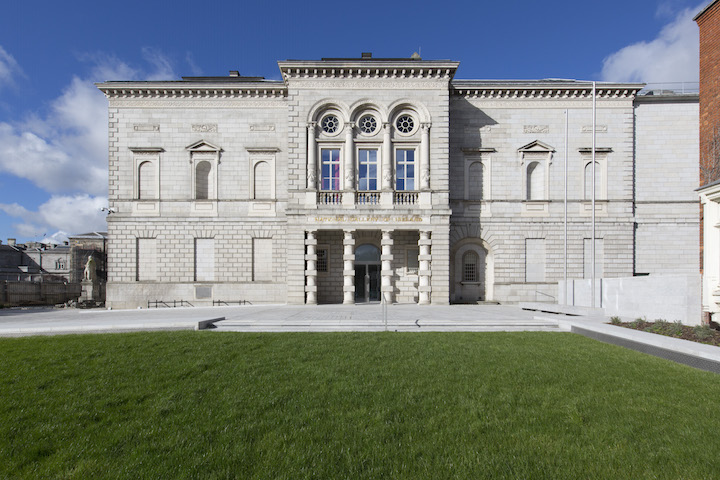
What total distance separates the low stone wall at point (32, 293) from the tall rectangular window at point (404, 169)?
34.8 metres

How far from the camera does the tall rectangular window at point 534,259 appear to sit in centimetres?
2611

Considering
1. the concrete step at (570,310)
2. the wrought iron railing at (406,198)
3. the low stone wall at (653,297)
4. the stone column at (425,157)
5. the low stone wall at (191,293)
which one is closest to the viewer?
the low stone wall at (653,297)

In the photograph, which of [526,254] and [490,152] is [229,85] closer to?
[490,152]

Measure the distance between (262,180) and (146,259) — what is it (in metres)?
10.2

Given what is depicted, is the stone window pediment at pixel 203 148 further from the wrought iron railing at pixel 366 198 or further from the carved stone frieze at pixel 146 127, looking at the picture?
the wrought iron railing at pixel 366 198

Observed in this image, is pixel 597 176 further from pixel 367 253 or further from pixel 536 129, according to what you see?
pixel 367 253

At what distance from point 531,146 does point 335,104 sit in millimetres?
14586

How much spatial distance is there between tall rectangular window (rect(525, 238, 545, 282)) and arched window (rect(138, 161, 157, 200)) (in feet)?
90.9

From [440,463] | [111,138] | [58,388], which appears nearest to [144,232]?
[111,138]

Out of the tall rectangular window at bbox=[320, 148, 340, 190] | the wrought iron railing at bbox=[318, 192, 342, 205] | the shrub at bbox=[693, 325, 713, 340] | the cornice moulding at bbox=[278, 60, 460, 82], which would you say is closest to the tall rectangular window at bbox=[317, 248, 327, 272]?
the wrought iron railing at bbox=[318, 192, 342, 205]

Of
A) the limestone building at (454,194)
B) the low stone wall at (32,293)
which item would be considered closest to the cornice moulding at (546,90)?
the limestone building at (454,194)

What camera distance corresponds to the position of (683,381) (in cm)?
684

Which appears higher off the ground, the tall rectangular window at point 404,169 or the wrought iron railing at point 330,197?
the tall rectangular window at point 404,169

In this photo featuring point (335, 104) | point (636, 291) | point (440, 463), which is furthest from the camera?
point (335, 104)
